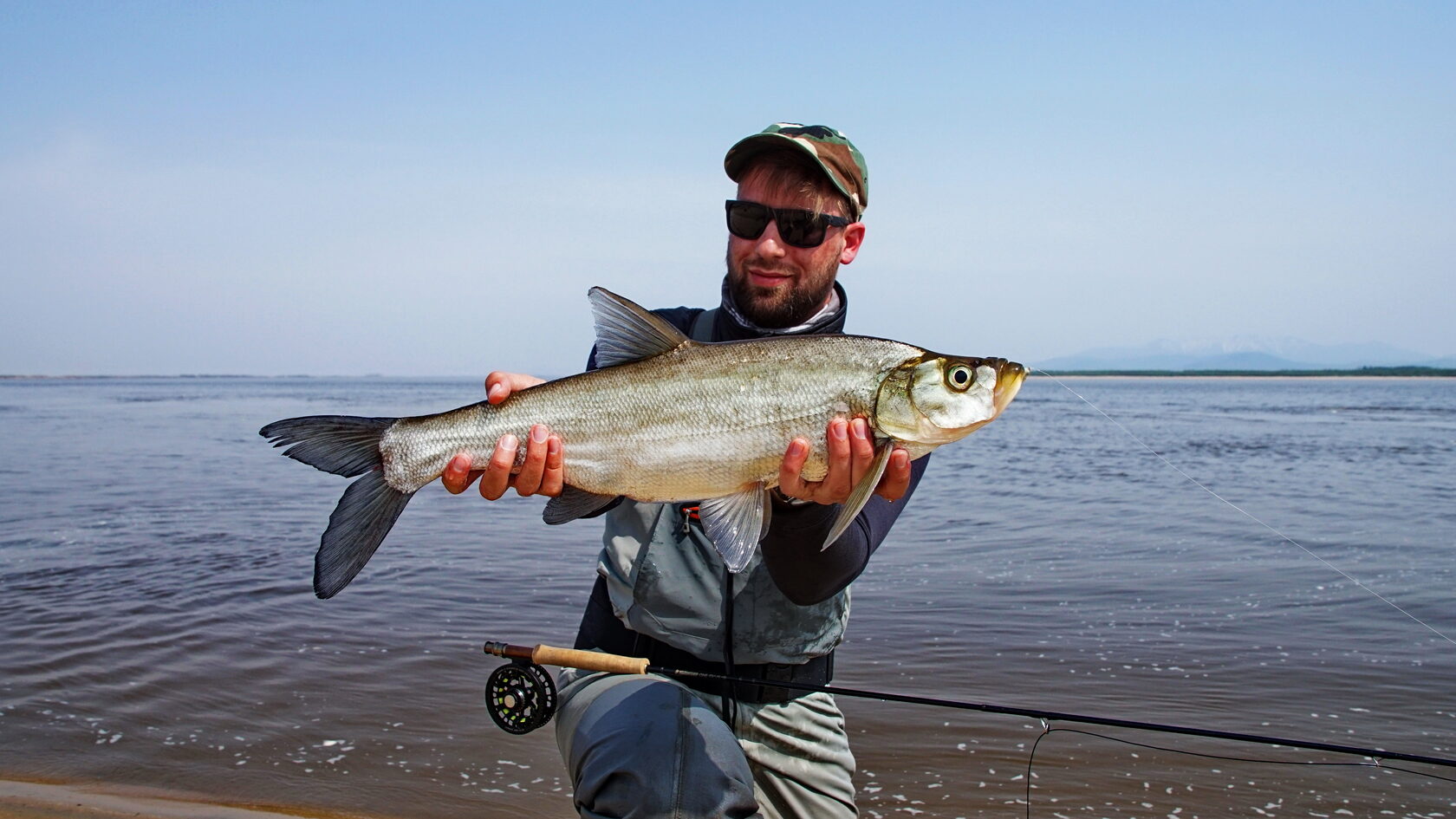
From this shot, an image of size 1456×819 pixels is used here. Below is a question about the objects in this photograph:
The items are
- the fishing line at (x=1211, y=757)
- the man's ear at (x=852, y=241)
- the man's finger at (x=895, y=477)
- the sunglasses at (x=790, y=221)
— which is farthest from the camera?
the fishing line at (x=1211, y=757)

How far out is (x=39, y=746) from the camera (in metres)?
6.11

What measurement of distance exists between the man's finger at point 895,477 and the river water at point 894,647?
9.65 ft

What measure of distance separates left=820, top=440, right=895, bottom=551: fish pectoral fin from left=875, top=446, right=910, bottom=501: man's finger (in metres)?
0.03

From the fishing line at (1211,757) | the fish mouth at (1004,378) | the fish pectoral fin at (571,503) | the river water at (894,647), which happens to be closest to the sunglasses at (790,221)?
the fish mouth at (1004,378)

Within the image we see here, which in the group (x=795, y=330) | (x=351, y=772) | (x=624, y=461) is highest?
(x=795, y=330)

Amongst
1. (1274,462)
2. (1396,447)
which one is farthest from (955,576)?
(1396,447)

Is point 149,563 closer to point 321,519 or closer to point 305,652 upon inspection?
point 321,519

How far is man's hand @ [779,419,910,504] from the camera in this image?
3.24m

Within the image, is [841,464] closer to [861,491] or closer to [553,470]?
[861,491]

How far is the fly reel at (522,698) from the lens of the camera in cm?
409

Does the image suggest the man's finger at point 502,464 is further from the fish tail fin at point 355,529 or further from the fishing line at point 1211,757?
the fishing line at point 1211,757

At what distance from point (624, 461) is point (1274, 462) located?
909 inches

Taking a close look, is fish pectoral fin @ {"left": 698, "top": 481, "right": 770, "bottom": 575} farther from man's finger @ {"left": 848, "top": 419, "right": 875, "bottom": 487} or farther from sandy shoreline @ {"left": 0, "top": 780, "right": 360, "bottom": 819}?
sandy shoreline @ {"left": 0, "top": 780, "right": 360, "bottom": 819}

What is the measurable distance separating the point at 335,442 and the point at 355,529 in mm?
301
